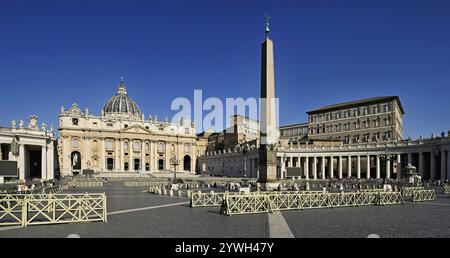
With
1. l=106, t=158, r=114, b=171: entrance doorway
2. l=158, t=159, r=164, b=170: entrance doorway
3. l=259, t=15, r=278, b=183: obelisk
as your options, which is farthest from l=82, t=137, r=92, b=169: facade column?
l=259, t=15, r=278, b=183: obelisk

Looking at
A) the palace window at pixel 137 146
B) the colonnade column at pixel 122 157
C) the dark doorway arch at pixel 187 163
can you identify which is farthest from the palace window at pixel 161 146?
the colonnade column at pixel 122 157

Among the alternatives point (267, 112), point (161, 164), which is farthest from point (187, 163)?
point (267, 112)

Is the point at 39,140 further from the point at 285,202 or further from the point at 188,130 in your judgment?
the point at 188,130

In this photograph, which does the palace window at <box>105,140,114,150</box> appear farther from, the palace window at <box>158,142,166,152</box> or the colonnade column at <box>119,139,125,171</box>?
the palace window at <box>158,142,166,152</box>

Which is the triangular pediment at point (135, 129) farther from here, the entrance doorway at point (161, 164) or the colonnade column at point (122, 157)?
the entrance doorway at point (161, 164)

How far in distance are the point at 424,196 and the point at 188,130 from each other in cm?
9044

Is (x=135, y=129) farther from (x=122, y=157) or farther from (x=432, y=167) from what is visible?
(x=432, y=167)

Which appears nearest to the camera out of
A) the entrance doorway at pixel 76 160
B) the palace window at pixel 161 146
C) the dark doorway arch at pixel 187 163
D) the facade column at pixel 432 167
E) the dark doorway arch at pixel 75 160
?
the facade column at pixel 432 167

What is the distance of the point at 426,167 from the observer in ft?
195

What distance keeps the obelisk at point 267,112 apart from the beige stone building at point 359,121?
48734 mm

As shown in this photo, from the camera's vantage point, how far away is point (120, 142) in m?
98.3

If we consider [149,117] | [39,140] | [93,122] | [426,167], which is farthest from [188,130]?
[426,167]

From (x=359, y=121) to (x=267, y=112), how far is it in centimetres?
5576

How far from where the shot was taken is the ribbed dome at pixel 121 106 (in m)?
114
